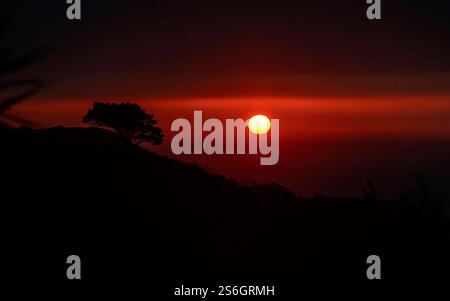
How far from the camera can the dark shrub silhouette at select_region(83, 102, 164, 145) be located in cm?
2927

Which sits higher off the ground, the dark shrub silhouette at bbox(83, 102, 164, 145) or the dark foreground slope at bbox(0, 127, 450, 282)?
the dark shrub silhouette at bbox(83, 102, 164, 145)

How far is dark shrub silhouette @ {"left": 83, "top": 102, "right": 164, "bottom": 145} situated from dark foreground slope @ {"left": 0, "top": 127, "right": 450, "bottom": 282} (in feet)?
16.3

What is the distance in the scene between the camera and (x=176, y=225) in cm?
1778

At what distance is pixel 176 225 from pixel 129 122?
12.2m

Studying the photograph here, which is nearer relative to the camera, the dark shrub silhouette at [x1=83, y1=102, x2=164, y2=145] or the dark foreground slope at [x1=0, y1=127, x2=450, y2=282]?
the dark foreground slope at [x1=0, y1=127, x2=450, y2=282]

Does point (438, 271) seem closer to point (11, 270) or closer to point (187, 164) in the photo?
point (11, 270)

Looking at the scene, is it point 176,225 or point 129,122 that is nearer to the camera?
point 176,225

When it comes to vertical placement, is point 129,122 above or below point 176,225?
above

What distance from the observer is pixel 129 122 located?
29.4 metres

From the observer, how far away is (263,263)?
16.1 m

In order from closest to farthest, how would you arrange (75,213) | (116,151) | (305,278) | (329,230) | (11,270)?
(11,270)
(305,278)
(75,213)
(329,230)
(116,151)

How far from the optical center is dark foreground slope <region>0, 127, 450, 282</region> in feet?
43.5
